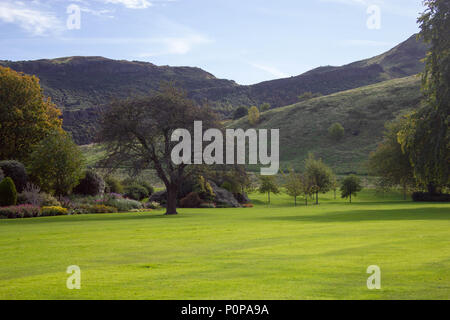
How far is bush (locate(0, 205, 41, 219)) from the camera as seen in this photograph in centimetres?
3228

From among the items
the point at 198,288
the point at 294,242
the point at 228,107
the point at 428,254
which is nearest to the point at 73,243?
the point at 294,242

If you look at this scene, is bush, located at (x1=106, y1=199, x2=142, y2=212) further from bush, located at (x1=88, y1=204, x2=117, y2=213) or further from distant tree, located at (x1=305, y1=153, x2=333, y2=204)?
distant tree, located at (x1=305, y1=153, x2=333, y2=204)

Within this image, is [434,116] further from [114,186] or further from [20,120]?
[20,120]

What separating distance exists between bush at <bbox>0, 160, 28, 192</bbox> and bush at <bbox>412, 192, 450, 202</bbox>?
43.9 meters

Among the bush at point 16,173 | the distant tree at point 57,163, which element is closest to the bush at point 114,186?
the distant tree at point 57,163

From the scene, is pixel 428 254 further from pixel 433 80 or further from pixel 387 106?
pixel 387 106

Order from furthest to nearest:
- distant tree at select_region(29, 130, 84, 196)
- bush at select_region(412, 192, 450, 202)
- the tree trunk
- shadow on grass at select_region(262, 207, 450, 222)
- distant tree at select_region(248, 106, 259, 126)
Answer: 1. distant tree at select_region(248, 106, 259, 126)
2. bush at select_region(412, 192, 450, 202)
3. distant tree at select_region(29, 130, 84, 196)
4. the tree trunk
5. shadow on grass at select_region(262, 207, 450, 222)

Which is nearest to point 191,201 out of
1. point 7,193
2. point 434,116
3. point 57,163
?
point 57,163

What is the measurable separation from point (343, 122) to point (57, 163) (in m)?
84.9

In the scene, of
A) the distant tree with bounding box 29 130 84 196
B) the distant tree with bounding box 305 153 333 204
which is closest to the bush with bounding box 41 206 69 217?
the distant tree with bounding box 29 130 84 196

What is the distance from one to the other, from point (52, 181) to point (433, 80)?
30.0 meters

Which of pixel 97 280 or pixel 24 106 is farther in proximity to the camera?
pixel 24 106
